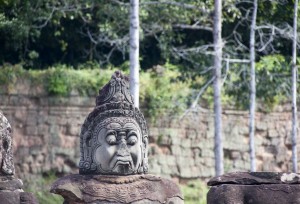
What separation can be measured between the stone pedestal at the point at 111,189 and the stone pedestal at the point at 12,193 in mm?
379

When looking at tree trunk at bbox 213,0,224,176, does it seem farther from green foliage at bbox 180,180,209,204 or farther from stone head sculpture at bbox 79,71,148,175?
stone head sculpture at bbox 79,71,148,175

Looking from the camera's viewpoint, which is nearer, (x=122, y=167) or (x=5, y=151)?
(x=122, y=167)

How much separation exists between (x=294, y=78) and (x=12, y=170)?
821 cm

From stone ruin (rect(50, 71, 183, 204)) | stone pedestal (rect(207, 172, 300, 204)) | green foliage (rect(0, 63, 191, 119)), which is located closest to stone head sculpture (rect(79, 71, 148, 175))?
stone ruin (rect(50, 71, 183, 204))

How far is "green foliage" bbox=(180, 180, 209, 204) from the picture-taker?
22.7 meters

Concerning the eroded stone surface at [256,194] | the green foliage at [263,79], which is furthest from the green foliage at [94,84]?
the eroded stone surface at [256,194]

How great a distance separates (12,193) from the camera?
13.1 m

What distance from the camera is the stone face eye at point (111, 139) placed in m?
13.1

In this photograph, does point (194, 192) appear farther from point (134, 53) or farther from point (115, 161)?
point (115, 161)

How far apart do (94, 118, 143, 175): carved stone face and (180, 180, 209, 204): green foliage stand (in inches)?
368

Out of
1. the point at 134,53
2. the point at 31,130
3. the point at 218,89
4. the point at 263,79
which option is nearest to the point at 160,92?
the point at 263,79

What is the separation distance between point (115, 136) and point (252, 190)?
4.63 feet

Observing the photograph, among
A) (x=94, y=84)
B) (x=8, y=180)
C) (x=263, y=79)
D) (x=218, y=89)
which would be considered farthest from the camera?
(x=94, y=84)

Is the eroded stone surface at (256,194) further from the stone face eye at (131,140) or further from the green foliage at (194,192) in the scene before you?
the green foliage at (194,192)
